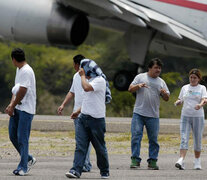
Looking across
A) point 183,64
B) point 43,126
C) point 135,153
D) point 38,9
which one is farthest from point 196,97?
point 183,64

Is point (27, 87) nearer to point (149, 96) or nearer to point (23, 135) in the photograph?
point (23, 135)

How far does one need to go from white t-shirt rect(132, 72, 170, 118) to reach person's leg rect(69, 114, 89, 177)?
175 cm

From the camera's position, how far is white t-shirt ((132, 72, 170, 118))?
1267 centimetres

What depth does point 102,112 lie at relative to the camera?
11078mm

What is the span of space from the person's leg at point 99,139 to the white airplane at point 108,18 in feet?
37.6

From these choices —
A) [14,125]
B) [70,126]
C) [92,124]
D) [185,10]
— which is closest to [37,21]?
[185,10]

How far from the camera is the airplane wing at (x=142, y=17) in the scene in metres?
22.5

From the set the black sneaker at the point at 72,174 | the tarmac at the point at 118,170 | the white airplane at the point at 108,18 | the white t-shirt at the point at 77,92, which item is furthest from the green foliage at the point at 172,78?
the black sneaker at the point at 72,174

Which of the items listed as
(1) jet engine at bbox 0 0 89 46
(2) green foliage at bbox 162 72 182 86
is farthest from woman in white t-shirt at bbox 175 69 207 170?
(2) green foliage at bbox 162 72 182 86

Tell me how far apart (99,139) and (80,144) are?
23 centimetres

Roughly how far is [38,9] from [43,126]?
3.83 meters

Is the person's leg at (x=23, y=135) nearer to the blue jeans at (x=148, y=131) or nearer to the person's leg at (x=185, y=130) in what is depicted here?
the blue jeans at (x=148, y=131)

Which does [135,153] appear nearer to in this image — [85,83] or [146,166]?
[146,166]

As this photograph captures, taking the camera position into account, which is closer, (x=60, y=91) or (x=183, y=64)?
(x=183, y=64)
